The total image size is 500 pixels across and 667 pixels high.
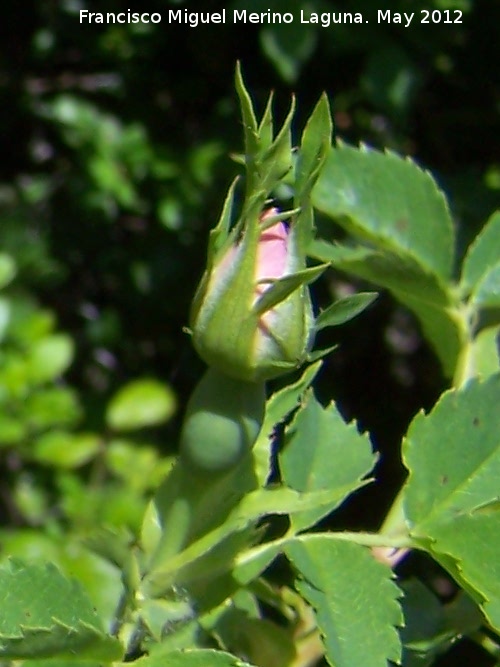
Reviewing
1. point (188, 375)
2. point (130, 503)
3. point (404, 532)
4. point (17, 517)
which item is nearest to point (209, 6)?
point (188, 375)

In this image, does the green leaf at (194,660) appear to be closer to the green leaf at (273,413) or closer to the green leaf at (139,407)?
the green leaf at (273,413)

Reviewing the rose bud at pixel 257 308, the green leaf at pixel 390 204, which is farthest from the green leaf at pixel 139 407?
the rose bud at pixel 257 308

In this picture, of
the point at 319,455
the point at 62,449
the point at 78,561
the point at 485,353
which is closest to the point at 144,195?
the point at 62,449

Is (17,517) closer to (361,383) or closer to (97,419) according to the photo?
(97,419)

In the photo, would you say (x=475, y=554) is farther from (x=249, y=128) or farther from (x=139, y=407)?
(x=139, y=407)

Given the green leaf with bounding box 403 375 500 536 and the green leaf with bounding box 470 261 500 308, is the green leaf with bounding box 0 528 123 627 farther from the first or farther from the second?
the green leaf with bounding box 470 261 500 308

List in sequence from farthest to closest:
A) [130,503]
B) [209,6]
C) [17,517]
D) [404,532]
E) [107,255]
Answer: [107,255], [17,517], [209,6], [130,503], [404,532]
